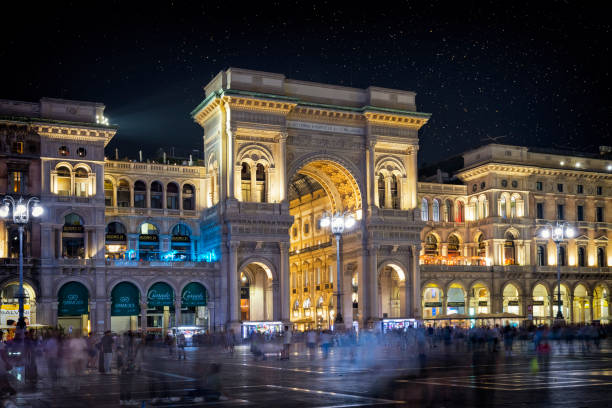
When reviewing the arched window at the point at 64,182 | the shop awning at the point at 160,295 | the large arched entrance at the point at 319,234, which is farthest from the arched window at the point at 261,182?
the arched window at the point at 64,182

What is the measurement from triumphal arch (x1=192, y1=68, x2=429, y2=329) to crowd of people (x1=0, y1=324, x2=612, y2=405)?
7502 mm

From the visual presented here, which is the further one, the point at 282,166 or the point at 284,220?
the point at 282,166

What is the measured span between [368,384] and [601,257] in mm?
65478

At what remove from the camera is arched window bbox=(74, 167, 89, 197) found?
60.7 metres

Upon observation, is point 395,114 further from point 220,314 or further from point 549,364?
point 549,364

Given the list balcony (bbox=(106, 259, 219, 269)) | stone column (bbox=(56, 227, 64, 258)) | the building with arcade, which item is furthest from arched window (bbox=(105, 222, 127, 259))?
stone column (bbox=(56, 227, 64, 258))

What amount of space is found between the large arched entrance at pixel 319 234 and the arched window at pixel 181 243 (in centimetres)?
958

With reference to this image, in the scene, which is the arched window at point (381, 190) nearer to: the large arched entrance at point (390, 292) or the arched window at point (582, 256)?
the large arched entrance at point (390, 292)

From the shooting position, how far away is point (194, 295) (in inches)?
2491

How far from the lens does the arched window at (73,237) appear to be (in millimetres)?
59750

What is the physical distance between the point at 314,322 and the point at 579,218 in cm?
3096

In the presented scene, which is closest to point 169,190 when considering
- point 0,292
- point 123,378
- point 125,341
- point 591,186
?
point 0,292

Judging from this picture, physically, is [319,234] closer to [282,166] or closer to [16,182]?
[282,166]

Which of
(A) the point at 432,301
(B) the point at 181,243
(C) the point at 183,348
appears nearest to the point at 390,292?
(A) the point at 432,301
